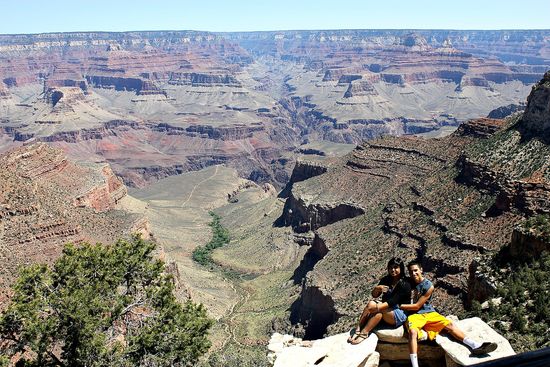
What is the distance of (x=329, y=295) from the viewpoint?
52.2 m

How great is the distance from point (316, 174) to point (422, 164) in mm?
31585

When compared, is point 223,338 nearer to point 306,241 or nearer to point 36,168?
point 306,241

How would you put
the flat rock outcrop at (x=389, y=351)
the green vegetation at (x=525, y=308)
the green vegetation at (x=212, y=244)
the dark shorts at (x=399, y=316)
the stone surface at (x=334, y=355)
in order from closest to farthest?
the flat rock outcrop at (x=389, y=351) < the stone surface at (x=334, y=355) < the dark shorts at (x=399, y=316) < the green vegetation at (x=525, y=308) < the green vegetation at (x=212, y=244)

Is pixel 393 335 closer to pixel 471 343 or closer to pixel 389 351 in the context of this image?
pixel 389 351

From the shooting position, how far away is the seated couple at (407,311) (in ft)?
54.4

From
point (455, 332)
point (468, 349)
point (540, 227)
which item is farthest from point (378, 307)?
point (540, 227)

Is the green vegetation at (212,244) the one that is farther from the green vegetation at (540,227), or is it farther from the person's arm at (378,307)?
the person's arm at (378,307)

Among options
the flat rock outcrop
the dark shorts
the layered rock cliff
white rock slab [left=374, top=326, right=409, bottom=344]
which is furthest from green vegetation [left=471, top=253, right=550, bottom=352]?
the dark shorts

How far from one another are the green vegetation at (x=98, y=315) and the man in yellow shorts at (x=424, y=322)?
41.4 feet

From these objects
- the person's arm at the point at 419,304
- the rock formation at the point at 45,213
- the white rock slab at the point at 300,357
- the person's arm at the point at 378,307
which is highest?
the person's arm at the point at 419,304

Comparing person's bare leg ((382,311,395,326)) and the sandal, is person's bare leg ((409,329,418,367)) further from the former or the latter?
the sandal

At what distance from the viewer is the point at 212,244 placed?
322 feet

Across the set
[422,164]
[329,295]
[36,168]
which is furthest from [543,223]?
[36,168]

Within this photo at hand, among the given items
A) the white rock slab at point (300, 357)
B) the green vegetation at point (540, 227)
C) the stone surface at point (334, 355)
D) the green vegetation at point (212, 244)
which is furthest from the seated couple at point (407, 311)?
the green vegetation at point (212, 244)
